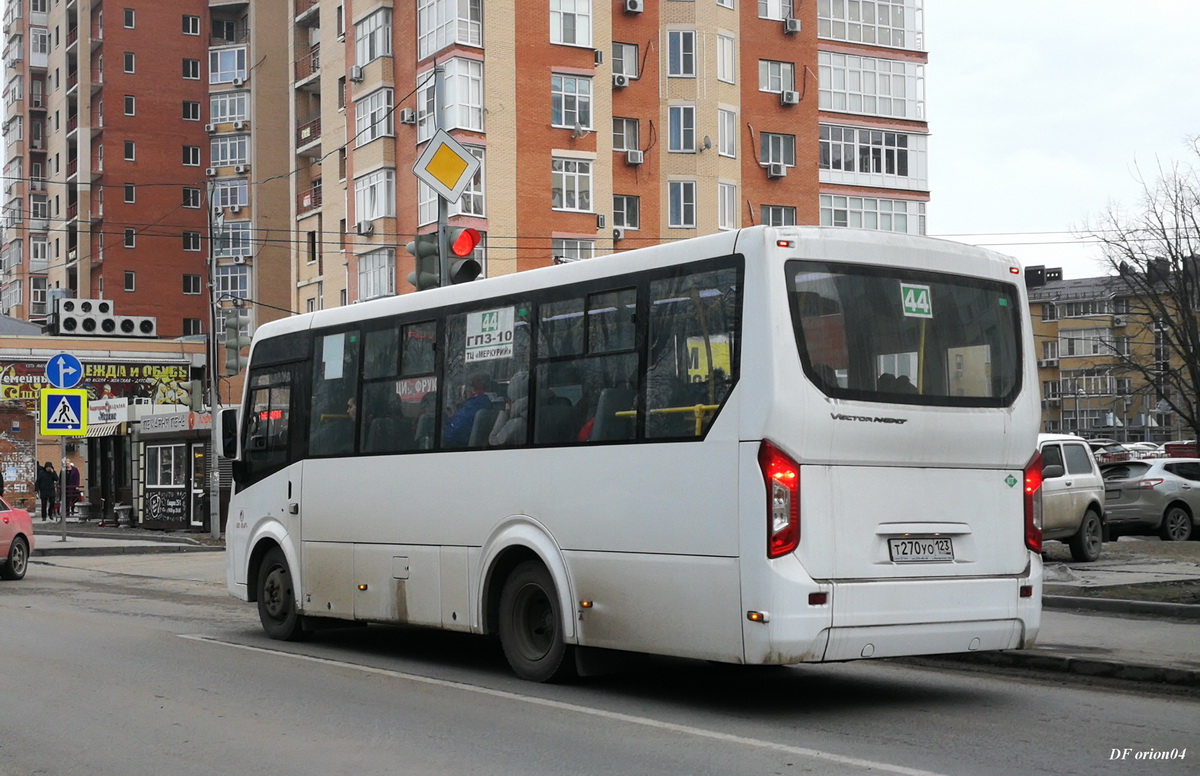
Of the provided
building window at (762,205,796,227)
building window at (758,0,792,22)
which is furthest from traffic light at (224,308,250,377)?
building window at (758,0,792,22)

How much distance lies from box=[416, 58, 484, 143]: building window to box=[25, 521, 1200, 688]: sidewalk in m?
30.1

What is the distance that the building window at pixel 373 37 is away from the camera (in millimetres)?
55688

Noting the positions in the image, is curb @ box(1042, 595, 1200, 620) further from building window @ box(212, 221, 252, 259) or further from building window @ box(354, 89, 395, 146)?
building window @ box(212, 221, 252, 259)

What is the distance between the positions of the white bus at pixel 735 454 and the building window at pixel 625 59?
48.0 m

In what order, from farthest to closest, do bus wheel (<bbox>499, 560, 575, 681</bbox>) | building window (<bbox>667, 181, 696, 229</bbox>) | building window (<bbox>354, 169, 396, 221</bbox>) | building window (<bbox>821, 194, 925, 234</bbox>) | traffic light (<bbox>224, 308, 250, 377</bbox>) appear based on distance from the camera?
building window (<bbox>821, 194, 925, 234</bbox>) → building window (<bbox>667, 181, 696, 229</bbox>) → building window (<bbox>354, 169, 396, 221</bbox>) → traffic light (<bbox>224, 308, 250, 377</bbox>) → bus wheel (<bbox>499, 560, 575, 681</bbox>)

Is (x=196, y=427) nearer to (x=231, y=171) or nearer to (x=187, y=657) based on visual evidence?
(x=187, y=657)

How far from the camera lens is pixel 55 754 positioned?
26.2 ft

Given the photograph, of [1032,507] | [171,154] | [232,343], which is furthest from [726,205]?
[1032,507]

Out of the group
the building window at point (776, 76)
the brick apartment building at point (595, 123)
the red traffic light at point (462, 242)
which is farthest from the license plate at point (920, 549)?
the building window at point (776, 76)

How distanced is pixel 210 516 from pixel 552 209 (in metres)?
20.4

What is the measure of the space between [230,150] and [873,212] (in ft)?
140

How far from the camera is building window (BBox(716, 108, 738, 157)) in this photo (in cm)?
5938

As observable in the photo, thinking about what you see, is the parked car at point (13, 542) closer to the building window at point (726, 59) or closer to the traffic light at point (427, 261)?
the traffic light at point (427, 261)

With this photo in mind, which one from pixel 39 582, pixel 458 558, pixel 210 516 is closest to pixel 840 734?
pixel 458 558
